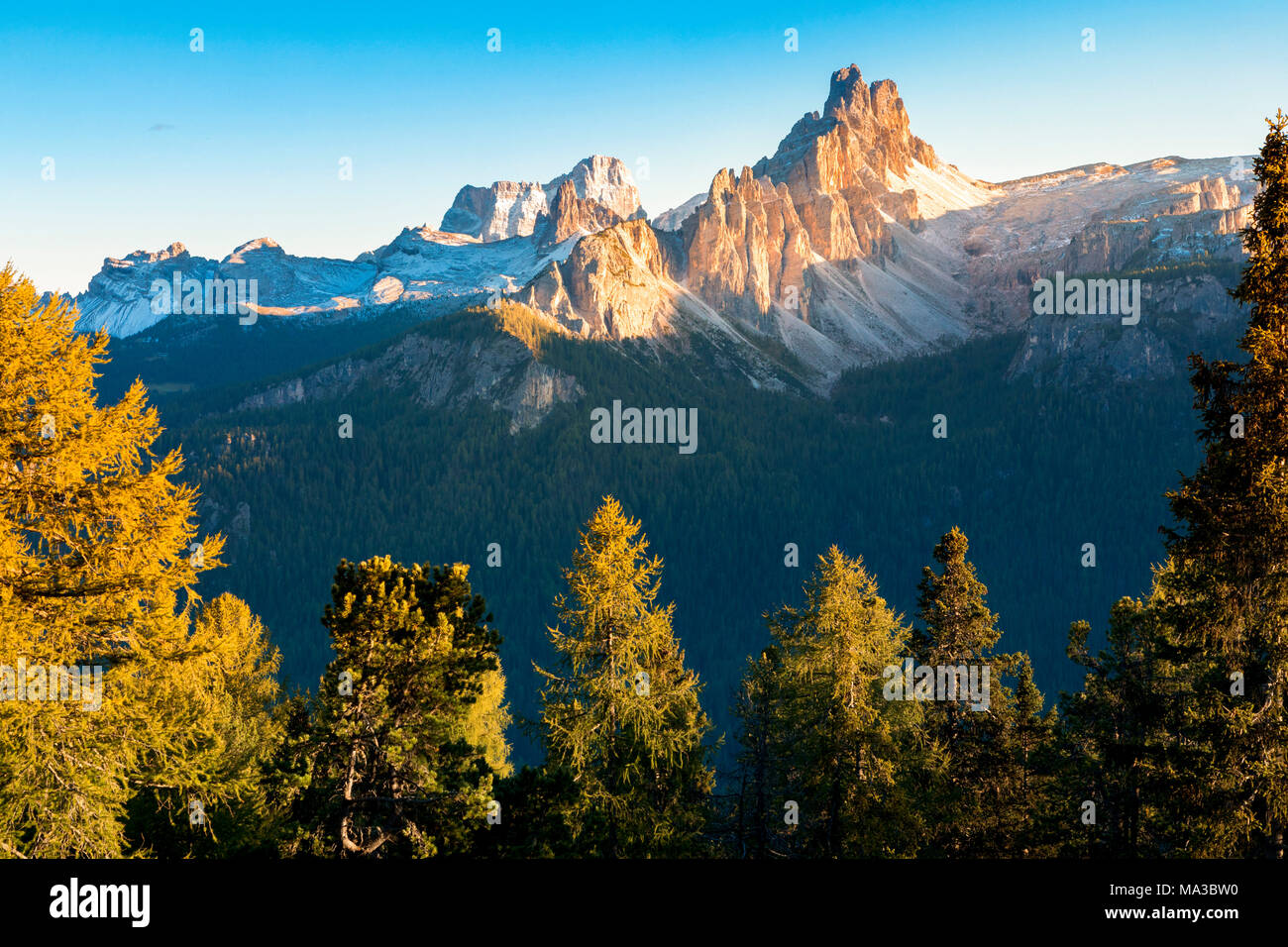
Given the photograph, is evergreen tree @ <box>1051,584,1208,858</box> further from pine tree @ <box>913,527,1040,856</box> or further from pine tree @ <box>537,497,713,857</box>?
pine tree @ <box>537,497,713,857</box>

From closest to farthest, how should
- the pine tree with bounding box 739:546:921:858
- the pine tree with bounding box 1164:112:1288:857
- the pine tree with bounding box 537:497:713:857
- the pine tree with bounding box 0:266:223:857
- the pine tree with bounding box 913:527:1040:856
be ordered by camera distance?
the pine tree with bounding box 0:266:223:857 → the pine tree with bounding box 1164:112:1288:857 → the pine tree with bounding box 537:497:713:857 → the pine tree with bounding box 739:546:921:858 → the pine tree with bounding box 913:527:1040:856

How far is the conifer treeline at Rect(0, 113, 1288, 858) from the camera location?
15.4 metres

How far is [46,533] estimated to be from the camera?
50.0 ft

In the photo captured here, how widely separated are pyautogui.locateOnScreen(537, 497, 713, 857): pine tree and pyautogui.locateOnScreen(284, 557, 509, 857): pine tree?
10.2 feet

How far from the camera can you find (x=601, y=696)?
24172 millimetres

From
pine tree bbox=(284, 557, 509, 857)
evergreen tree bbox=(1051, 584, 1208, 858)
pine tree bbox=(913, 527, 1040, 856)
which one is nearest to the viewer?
pine tree bbox=(284, 557, 509, 857)

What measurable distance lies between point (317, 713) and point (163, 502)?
26.3ft

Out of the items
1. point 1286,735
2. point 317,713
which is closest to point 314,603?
point 317,713

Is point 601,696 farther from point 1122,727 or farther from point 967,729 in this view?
point 1122,727

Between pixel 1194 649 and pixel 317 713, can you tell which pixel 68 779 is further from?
pixel 1194 649

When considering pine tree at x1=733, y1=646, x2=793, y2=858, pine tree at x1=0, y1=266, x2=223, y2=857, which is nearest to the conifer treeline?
pine tree at x1=0, y1=266, x2=223, y2=857

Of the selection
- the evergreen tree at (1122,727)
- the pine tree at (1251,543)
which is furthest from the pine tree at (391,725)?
the evergreen tree at (1122,727)

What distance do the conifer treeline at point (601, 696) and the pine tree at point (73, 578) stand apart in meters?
0.05
